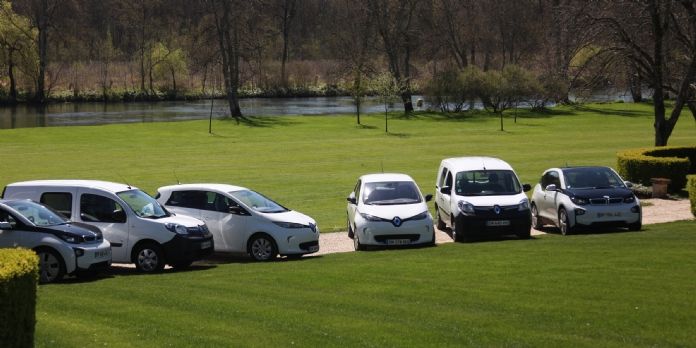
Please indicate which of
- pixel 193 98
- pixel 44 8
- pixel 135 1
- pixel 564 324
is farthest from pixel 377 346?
pixel 135 1

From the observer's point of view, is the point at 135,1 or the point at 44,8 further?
the point at 135,1

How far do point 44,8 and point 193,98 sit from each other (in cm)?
1888

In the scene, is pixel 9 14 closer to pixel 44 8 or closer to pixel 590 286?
pixel 44 8

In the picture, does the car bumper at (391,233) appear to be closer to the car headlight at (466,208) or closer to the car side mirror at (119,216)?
the car headlight at (466,208)

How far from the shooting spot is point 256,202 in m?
19.5

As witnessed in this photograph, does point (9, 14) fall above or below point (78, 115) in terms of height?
above

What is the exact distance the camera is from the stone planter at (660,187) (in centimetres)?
A: 2859

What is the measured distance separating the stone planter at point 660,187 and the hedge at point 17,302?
926 inches

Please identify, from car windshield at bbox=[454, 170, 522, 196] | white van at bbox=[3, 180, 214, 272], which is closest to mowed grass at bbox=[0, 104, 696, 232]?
car windshield at bbox=[454, 170, 522, 196]

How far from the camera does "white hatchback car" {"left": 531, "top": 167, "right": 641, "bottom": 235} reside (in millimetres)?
20656

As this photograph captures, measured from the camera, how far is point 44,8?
295 feet

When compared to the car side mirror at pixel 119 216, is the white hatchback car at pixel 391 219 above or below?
below

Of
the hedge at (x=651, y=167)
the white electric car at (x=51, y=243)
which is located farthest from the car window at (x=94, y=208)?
the hedge at (x=651, y=167)

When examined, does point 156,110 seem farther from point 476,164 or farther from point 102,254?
point 102,254
